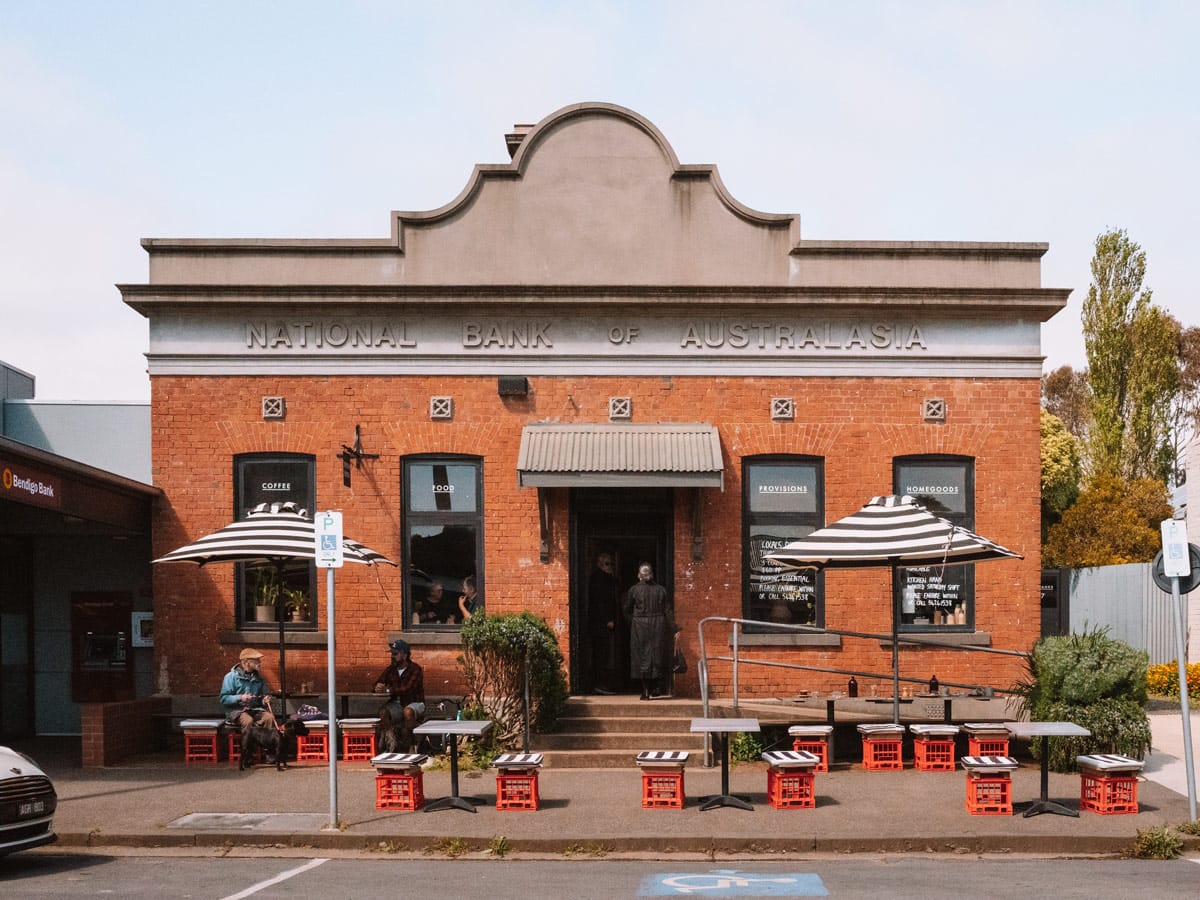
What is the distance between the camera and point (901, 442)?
15305mm

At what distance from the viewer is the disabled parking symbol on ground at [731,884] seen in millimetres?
8312

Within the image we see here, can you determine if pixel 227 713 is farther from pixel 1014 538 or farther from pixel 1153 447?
pixel 1153 447

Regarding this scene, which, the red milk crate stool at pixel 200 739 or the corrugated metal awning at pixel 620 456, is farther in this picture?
the corrugated metal awning at pixel 620 456

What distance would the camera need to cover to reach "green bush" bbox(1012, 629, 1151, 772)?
12.5m

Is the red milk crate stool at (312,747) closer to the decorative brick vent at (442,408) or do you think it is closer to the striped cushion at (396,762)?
the striped cushion at (396,762)

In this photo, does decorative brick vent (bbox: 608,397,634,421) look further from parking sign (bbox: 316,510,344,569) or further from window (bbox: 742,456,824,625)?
parking sign (bbox: 316,510,344,569)

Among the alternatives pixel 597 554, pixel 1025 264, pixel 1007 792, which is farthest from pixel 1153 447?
pixel 1007 792

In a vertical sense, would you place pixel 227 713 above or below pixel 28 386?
below

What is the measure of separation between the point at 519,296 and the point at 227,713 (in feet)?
20.8

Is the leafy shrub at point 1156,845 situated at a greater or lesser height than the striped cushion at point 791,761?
lesser

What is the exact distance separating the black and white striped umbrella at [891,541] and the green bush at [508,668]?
2.91 meters

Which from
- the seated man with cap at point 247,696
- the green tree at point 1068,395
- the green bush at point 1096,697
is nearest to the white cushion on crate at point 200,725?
the seated man with cap at point 247,696

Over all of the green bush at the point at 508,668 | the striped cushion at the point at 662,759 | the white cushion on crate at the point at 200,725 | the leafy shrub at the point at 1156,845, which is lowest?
the leafy shrub at the point at 1156,845

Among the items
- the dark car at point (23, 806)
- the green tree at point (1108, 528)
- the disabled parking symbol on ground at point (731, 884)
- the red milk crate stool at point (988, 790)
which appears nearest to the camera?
the disabled parking symbol on ground at point (731, 884)
